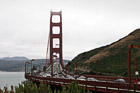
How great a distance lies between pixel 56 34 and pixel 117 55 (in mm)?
35659

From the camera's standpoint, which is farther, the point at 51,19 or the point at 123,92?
the point at 51,19

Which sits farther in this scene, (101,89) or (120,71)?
(120,71)

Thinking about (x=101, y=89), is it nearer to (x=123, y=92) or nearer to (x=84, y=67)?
(x=123, y=92)

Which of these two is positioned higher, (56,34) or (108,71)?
(56,34)

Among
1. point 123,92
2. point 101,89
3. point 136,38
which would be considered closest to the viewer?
point 123,92

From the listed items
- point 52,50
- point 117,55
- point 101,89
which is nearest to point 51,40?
point 52,50

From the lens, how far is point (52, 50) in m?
130

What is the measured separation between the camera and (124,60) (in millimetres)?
128500

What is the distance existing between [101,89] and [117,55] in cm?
10889

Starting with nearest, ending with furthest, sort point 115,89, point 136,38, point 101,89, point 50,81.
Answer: point 115,89 < point 101,89 < point 50,81 < point 136,38

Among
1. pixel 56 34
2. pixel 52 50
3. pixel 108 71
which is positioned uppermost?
pixel 56 34

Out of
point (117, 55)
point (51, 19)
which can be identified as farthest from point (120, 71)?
point (51, 19)

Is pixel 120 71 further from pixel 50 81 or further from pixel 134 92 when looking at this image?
pixel 134 92

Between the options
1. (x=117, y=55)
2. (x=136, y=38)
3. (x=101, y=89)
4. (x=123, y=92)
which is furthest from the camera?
(x=136, y=38)
